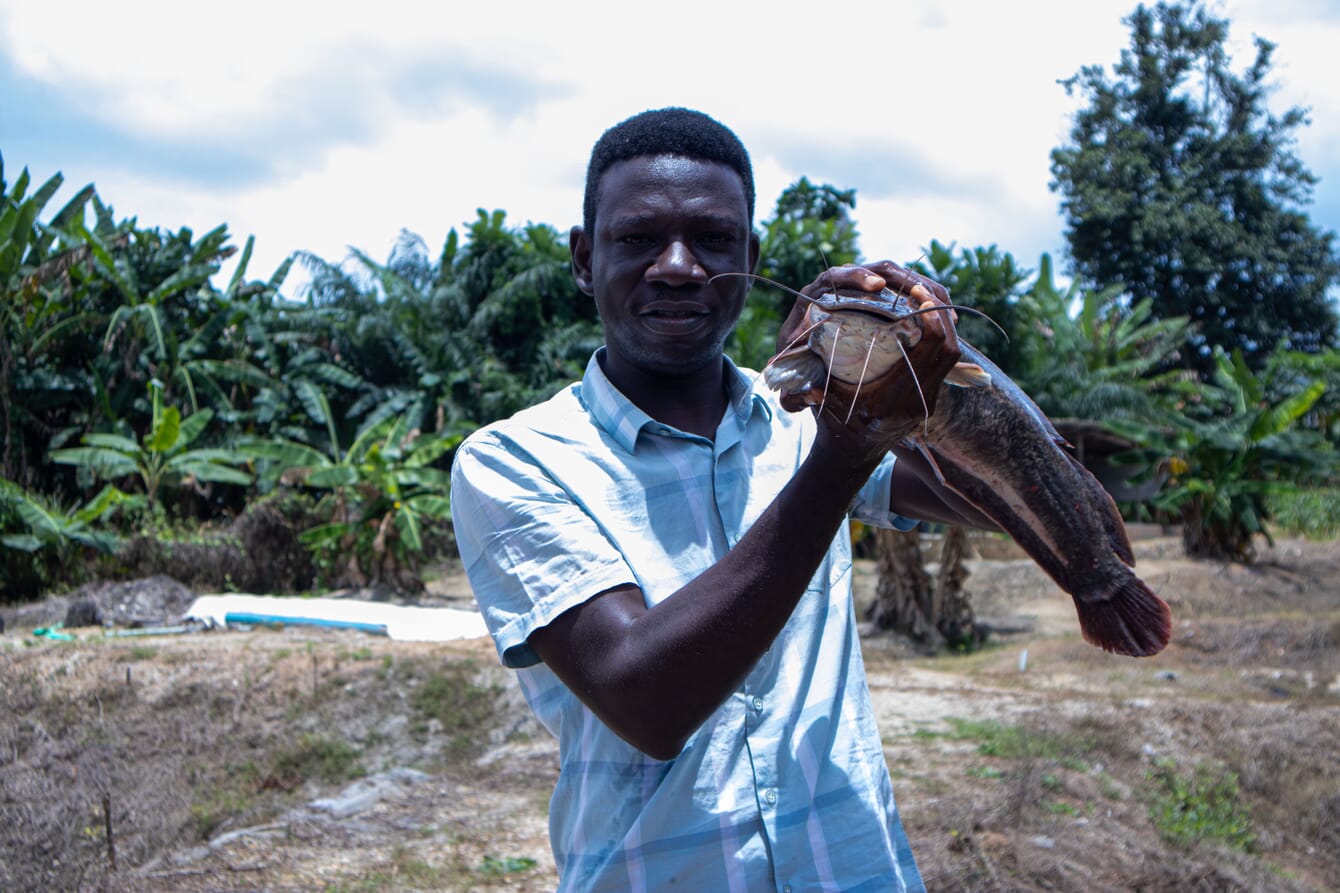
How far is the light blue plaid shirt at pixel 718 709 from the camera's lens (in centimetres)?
138

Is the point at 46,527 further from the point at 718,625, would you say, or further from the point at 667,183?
the point at 718,625

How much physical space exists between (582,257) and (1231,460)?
54.5 feet

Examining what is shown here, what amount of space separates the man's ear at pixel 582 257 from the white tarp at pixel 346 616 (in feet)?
29.2

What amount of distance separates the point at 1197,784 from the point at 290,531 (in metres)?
11.2

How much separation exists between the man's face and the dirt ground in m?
3.08

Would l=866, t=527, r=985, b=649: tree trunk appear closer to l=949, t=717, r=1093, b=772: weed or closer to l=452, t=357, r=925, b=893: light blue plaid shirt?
l=949, t=717, r=1093, b=772: weed

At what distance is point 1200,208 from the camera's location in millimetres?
25938

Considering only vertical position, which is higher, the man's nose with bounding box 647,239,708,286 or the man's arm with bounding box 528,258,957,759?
the man's nose with bounding box 647,239,708,286

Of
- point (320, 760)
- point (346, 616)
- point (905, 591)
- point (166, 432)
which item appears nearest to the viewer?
point (320, 760)

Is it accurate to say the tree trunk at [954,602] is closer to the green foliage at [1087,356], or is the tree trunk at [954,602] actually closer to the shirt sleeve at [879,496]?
the green foliage at [1087,356]

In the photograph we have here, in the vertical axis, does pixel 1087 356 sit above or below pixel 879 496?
above

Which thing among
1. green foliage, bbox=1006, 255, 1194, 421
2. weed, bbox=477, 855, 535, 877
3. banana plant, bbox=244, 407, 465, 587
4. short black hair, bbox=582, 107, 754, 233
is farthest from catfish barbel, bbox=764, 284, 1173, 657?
green foliage, bbox=1006, 255, 1194, 421

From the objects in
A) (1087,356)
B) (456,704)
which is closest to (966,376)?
(456,704)

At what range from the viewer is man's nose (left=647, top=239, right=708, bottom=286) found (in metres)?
1.58
